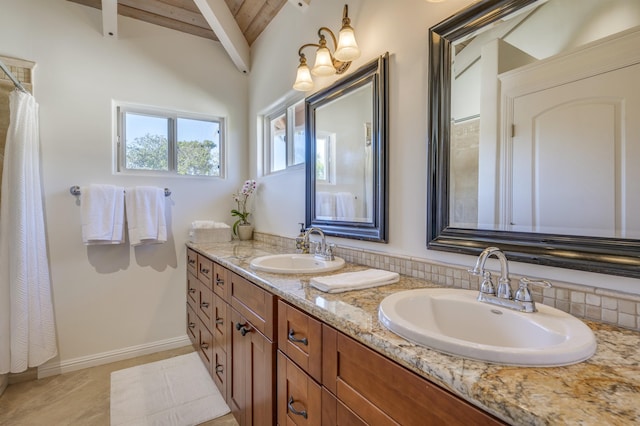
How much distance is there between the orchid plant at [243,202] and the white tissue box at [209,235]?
19 cm

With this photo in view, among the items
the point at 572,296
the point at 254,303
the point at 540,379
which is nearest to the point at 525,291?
the point at 572,296

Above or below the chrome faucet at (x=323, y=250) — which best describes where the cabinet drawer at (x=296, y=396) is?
below

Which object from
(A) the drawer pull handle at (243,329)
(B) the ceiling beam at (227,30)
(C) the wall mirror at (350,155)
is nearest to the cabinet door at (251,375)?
(A) the drawer pull handle at (243,329)

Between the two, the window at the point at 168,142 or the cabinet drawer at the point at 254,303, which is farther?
the window at the point at 168,142

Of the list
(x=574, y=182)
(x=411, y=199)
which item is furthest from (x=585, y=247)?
(x=411, y=199)

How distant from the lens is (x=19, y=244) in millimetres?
1917

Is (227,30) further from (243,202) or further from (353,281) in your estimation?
(353,281)

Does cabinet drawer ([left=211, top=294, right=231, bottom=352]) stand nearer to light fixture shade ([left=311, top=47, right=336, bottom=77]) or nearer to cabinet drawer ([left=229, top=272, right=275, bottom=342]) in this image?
cabinet drawer ([left=229, top=272, right=275, bottom=342])

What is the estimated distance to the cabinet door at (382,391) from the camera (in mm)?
547

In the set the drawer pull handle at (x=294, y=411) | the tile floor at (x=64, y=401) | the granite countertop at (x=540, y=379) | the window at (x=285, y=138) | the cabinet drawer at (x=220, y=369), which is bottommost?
the tile floor at (x=64, y=401)

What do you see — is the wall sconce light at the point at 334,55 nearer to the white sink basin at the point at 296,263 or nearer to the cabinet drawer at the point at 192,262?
the white sink basin at the point at 296,263

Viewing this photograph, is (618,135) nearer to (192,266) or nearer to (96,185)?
(192,266)

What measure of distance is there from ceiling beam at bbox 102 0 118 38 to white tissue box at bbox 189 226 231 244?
1575 millimetres

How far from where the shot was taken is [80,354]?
2.25m
